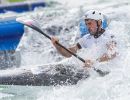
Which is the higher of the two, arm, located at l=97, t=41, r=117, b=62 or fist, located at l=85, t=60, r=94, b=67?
arm, located at l=97, t=41, r=117, b=62

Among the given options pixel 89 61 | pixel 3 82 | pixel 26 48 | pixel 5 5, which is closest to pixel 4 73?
pixel 3 82

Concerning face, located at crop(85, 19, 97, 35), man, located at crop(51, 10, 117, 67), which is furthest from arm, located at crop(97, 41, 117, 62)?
face, located at crop(85, 19, 97, 35)

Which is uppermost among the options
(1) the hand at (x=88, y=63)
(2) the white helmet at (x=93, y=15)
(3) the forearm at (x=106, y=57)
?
(2) the white helmet at (x=93, y=15)

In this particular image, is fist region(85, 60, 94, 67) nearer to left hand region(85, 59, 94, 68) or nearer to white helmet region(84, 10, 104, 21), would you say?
left hand region(85, 59, 94, 68)

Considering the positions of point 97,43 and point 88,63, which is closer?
point 88,63

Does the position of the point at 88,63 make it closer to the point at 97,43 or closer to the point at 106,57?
the point at 106,57

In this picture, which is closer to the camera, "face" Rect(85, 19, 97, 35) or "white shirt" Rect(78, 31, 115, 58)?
"face" Rect(85, 19, 97, 35)

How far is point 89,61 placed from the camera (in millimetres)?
6266

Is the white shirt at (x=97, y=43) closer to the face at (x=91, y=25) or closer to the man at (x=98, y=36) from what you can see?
the man at (x=98, y=36)

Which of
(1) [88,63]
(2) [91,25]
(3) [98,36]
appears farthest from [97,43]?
(1) [88,63]

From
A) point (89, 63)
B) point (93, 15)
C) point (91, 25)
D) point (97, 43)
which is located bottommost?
point (89, 63)

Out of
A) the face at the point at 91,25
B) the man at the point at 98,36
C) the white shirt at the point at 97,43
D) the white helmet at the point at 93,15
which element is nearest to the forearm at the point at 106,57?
the man at the point at 98,36

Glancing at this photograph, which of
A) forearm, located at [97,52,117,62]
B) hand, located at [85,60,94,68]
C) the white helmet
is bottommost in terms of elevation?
hand, located at [85,60,94,68]

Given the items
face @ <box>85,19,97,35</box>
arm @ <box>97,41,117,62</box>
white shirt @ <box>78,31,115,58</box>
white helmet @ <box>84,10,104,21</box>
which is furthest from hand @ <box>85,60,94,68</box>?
white helmet @ <box>84,10,104,21</box>
